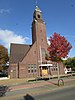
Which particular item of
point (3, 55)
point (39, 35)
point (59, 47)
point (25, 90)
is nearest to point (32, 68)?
point (3, 55)

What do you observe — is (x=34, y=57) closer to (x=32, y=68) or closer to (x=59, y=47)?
(x=32, y=68)

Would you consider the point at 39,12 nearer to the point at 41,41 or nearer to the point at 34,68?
the point at 41,41

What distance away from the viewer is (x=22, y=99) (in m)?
13.7

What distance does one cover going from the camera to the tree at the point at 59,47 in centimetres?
2977

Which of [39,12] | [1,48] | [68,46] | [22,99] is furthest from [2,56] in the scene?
[22,99]

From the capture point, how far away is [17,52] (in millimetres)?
46938

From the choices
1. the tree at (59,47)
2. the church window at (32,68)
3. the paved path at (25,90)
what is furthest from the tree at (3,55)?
the paved path at (25,90)

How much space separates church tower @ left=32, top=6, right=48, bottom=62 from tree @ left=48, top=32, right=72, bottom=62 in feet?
48.8

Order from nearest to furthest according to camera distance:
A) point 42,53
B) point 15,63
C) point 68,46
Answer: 1. point 68,46
2. point 15,63
3. point 42,53

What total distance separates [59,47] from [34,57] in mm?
15916

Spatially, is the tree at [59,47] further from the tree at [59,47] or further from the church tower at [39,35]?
the church tower at [39,35]

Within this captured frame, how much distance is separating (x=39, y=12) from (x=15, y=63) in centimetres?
1770

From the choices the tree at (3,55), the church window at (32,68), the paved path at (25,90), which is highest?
the tree at (3,55)

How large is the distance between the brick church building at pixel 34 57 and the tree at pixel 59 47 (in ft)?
35.5
